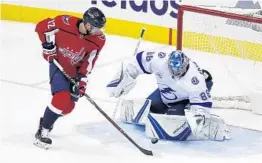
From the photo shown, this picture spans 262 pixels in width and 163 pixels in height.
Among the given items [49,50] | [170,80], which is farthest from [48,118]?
[170,80]

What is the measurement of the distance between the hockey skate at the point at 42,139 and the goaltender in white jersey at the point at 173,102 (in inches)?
19.8

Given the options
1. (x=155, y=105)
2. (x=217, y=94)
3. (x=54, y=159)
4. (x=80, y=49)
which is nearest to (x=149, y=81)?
(x=217, y=94)

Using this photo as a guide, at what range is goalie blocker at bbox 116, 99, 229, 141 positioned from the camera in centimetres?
396

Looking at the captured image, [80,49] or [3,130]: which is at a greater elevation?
[80,49]

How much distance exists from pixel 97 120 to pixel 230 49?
40.9 inches

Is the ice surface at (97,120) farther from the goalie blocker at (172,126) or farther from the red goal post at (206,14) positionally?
the red goal post at (206,14)

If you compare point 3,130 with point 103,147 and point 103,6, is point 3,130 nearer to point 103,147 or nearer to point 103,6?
point 103,147

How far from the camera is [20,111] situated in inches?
177

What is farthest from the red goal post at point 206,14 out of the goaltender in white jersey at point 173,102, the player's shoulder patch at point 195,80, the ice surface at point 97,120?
the player's shoulder patch at point 195,80

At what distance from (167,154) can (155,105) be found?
0.49 meters

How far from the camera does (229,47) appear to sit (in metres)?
4.88

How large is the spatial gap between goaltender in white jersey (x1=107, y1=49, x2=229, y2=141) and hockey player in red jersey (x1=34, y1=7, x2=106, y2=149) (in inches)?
11.3

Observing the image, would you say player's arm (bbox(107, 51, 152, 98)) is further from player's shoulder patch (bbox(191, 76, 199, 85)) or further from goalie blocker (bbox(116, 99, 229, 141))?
player's shoulder patch (bbox(191, 76, 199, 85))

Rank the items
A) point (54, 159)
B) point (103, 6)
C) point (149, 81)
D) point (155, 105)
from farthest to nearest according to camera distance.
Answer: point (103, 6)
point (149, 81)
point (155, 105)
point (54, 159)
